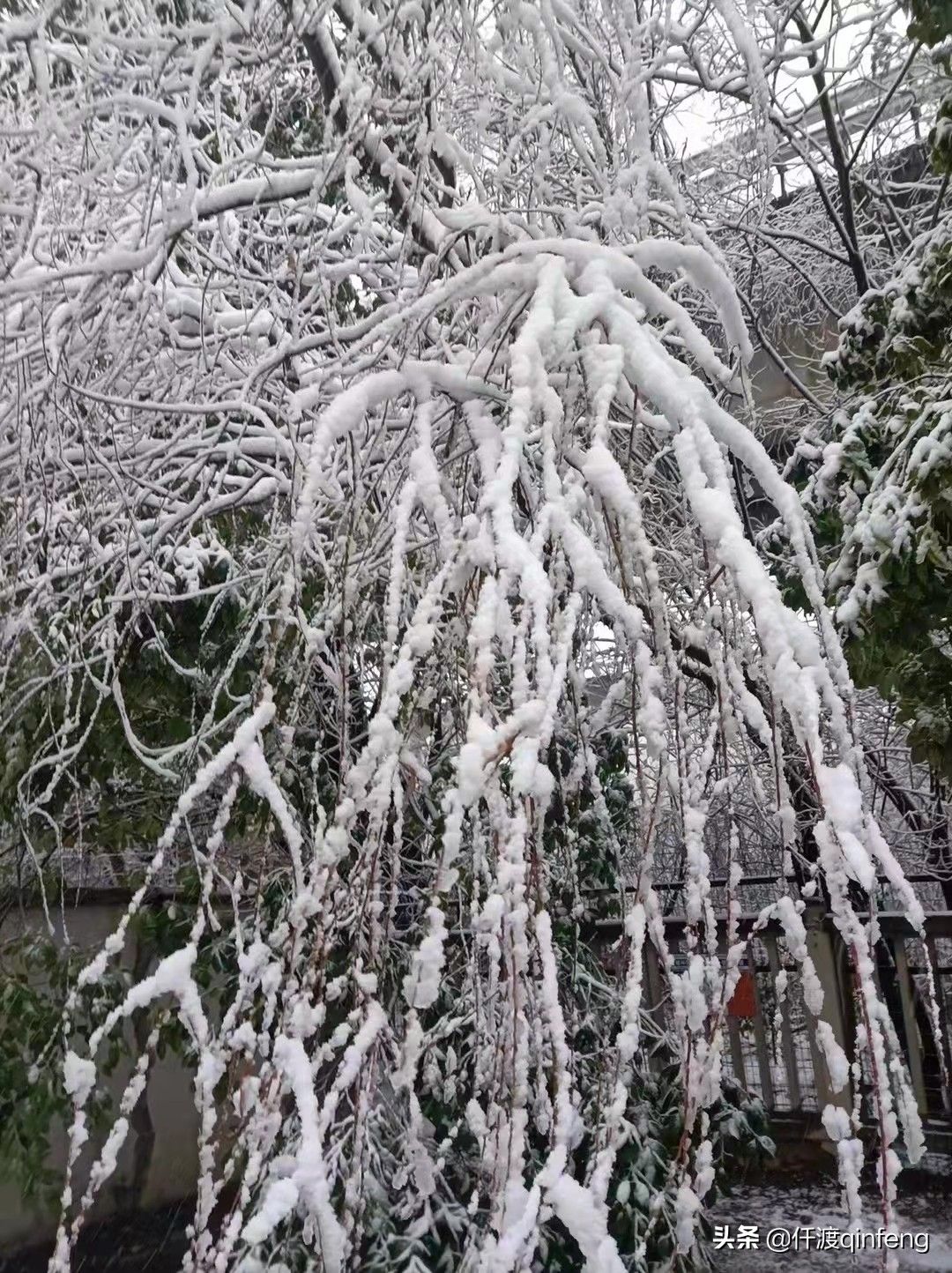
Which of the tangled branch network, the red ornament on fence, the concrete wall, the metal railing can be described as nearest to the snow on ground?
the metal railing

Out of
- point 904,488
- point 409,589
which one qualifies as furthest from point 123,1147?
point 904,488

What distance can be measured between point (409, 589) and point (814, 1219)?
378cm

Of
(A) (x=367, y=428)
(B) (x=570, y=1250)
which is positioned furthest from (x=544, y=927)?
(B) (x=570, y=1250)

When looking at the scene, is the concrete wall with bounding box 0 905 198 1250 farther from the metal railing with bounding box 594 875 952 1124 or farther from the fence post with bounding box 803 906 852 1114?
the fence post with bounding box 803 906 852 1114

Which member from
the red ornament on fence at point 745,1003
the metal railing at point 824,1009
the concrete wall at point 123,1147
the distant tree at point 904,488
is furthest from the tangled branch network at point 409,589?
the red ornament on fence at point 745,1003

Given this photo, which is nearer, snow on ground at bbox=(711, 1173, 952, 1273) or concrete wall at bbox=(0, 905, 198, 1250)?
snow on ground at bbox=(711, 1173, 952, 1273)

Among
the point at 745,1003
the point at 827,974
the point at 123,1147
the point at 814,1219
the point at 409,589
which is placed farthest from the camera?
the point at 745,1003

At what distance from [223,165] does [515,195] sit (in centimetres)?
84

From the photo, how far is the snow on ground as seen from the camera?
3.84 m

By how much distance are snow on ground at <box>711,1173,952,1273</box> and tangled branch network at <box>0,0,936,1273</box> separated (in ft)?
4.28

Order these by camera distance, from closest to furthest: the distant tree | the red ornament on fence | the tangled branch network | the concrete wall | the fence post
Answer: the tangled branch network, the distant tree, the concrete wall, the fence post, the red ornament on fence

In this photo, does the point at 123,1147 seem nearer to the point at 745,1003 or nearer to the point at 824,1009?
the point at 745,1003

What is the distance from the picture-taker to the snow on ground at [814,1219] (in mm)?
3836

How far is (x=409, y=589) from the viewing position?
7.22 ft
